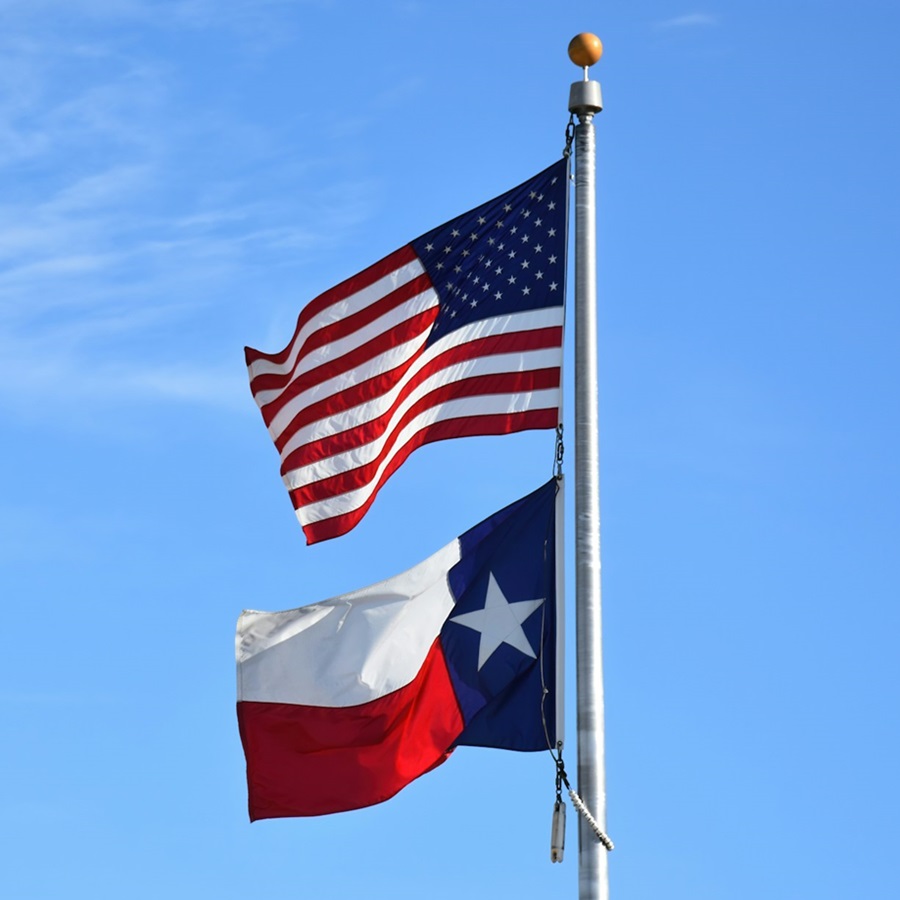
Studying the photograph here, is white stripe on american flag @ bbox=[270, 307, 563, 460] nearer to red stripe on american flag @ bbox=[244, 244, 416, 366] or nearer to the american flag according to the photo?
the american flag

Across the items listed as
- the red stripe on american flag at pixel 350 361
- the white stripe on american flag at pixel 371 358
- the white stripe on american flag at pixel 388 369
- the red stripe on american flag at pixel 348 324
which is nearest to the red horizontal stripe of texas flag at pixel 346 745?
the white stripe on american flag at pixel 388 369

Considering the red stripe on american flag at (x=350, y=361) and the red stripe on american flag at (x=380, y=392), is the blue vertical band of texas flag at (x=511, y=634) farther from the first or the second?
the red stripe on american flag at (x=350, y=361)

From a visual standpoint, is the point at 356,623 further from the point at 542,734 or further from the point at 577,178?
the point at 577,178

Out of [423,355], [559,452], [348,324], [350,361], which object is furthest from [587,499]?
[348,324]

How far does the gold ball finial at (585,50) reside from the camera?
55.7 ft

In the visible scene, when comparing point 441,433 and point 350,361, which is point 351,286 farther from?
point 441,433

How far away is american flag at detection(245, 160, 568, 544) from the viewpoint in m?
17.6

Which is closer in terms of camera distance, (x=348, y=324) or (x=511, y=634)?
(x=511, y=634)

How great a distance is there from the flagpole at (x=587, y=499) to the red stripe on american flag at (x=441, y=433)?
3.22 ft

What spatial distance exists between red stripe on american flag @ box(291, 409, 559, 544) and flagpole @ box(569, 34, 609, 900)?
982 millimetres

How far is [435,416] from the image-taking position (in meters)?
18.0

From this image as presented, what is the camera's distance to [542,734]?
52.9ft

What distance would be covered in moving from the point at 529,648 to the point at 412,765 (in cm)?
171

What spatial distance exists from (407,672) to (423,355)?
324cm
